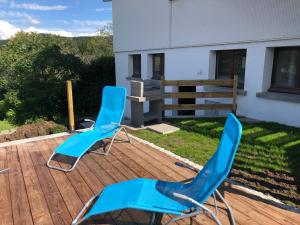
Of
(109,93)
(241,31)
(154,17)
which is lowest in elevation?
(109,93)

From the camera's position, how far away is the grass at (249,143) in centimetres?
407

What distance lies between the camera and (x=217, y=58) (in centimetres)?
795

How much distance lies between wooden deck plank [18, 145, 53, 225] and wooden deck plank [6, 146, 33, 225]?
5 cm

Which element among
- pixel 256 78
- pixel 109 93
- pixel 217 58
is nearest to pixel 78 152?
pixel 109 93

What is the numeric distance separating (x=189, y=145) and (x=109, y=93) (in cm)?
191

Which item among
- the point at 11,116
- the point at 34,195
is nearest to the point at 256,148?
the point at 34,195

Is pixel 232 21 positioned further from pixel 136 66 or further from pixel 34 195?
pixel 34 195

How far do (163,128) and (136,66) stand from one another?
6.49 m

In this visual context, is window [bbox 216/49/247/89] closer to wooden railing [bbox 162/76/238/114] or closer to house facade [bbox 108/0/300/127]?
house facade [bbox 108/0/300/127]

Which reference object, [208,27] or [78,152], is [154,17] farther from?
[78,152]

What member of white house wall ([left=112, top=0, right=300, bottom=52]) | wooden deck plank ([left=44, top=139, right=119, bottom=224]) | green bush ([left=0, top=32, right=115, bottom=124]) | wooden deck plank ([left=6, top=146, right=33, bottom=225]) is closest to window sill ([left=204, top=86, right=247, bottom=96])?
white house wall ([left=112, top=0, right=300, bottom=52])

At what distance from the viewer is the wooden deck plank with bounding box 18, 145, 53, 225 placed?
263cm

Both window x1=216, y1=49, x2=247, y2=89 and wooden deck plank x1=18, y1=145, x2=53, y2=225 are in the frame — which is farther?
window x1=216, y1=49, x2=247, y2=89

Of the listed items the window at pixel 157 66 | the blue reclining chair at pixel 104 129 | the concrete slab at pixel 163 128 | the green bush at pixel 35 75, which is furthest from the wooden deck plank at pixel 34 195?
the green bush at pixel 35 75
